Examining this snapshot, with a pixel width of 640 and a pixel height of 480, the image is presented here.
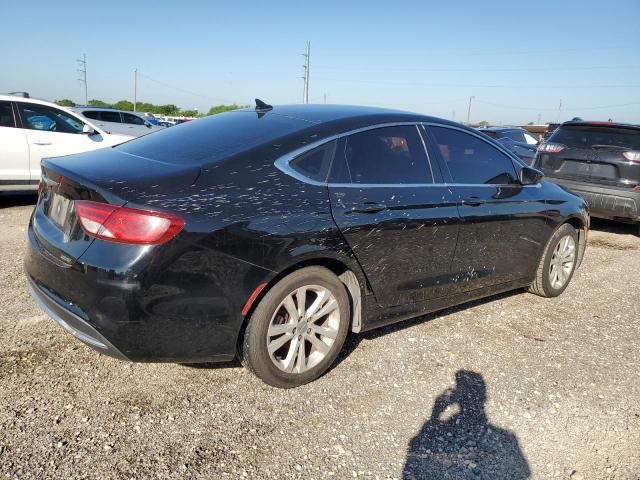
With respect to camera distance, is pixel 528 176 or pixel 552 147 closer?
pixel 528 176

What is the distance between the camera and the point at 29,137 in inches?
288

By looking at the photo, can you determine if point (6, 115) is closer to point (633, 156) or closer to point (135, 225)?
point (135, 225)

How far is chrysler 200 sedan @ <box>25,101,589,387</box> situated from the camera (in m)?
2.39

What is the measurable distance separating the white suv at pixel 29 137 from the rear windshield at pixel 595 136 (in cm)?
736

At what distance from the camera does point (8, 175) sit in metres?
7.16

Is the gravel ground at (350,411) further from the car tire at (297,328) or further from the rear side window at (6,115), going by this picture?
the rear side window at (6,115)

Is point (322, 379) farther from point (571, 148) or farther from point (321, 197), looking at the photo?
point (571, 148)

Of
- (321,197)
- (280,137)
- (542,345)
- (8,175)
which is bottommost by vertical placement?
(542,345)

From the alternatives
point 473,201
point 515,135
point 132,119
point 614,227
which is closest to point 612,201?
point 614,227

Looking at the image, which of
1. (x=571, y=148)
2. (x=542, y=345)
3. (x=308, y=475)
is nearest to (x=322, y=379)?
(x=308, y=475)

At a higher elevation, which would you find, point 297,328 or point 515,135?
point 515,135

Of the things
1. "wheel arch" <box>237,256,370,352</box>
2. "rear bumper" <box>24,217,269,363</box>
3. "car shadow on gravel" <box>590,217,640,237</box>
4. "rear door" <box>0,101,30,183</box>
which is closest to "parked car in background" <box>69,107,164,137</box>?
"rear door" <box>0,101,30,183</box>

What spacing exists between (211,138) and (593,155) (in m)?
6.15

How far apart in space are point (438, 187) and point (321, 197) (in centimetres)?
105
